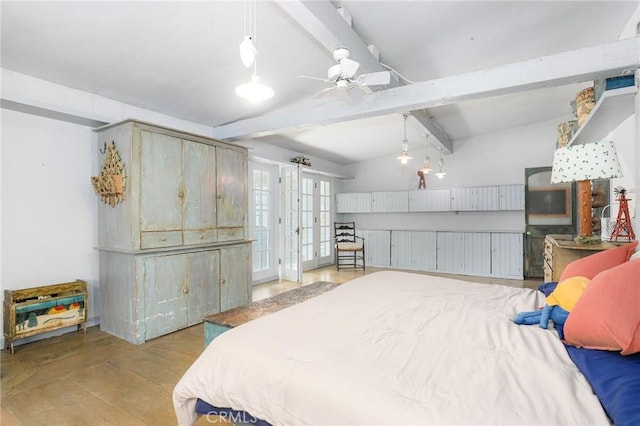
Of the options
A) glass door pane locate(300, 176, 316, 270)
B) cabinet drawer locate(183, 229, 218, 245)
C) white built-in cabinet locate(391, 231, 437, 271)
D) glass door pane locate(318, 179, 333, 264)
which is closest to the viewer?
cabinet drawer locate(183, 229, 218, 245)

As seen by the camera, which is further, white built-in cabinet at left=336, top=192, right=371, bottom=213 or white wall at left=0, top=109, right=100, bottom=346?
white built-in cabinet at left=336, top=192, right=371, bottom=213

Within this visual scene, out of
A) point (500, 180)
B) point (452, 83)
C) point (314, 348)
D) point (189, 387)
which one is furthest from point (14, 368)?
point (500, 180)

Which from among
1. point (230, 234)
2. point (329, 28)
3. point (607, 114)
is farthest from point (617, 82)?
point (230, 234)

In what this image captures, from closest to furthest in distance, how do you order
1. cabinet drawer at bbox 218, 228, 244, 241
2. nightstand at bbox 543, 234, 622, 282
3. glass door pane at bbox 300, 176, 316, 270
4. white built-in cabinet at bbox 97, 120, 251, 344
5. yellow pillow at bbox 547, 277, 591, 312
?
yellow pillow at bbox 547, 277, 591, 312 < nightstand at bbox 543, 234, 622, 282 < white built-in cabinet at bbox 97, 120, 251, 344 < cabinet drawer at bbox 218, 228, 244, 241 < glass door pane at bbox 300, 176, 316, 270

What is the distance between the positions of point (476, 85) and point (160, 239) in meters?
3.24

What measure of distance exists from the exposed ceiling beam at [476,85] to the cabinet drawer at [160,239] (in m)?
1.53

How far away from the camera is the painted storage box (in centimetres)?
273

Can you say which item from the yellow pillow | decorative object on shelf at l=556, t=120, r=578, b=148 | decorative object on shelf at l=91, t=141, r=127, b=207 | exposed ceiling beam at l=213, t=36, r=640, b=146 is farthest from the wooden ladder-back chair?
the yellow pillow

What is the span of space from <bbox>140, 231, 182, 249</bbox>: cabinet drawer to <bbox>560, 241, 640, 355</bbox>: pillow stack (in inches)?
126

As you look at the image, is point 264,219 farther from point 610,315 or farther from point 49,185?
point 610,315

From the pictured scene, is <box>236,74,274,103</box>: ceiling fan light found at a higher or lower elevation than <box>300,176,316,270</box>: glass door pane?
higher

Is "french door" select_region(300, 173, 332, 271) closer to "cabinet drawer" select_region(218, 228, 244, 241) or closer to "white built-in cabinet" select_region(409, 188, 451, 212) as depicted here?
"white built-in cabinet" select_region(409, 188, 451, 212)

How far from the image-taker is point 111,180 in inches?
121

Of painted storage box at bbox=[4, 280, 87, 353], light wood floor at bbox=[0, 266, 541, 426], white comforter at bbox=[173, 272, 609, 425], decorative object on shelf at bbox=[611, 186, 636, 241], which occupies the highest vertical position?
decorative object on shelf at bbox=[611, 186, 636, 241]
